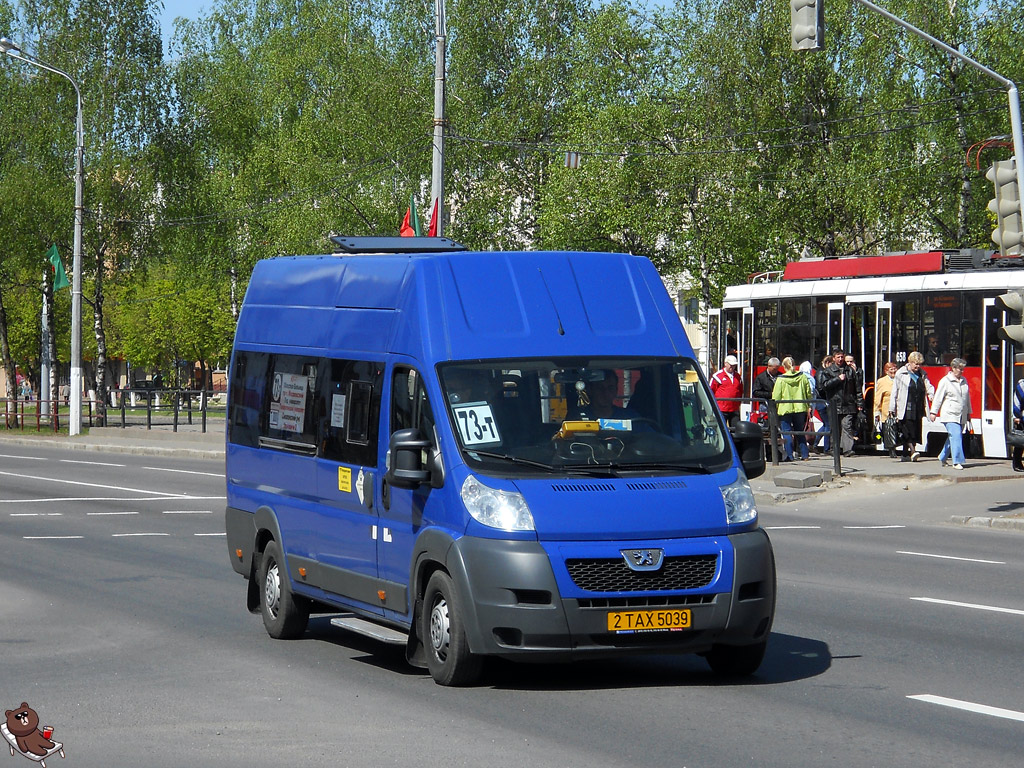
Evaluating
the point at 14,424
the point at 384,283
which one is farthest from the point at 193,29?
the point at 384,283

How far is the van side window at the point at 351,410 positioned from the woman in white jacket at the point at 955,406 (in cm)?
1647

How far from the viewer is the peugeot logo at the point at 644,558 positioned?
830 centimetres

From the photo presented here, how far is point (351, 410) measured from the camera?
988 cm

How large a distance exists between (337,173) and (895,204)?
21.3 meters

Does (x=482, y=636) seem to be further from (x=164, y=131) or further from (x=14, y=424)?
(x=164, y=131)

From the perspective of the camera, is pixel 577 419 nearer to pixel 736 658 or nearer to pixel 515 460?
pixel 515 460

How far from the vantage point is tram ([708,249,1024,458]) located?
27.0 m

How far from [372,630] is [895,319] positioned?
A: 68.3 feet

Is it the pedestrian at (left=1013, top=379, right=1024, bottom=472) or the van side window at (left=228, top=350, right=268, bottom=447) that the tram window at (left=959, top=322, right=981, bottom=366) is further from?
the van side window at (left=228, top=350, right=268, bottom=447)

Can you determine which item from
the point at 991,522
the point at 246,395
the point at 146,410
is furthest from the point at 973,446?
the point at 146,410

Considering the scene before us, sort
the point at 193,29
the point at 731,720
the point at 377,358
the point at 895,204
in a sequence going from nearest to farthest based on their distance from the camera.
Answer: the point at 731,720
the point at 377,358
the point at 895,204
the point at 193,29

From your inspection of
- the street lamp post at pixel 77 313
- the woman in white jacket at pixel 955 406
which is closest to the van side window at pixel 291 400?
the woman in white jacket at pixel 955 406

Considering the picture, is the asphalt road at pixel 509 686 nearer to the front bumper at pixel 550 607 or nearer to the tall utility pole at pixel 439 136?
the front bumper at pixel 550 607

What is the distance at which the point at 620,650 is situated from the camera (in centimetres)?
834
